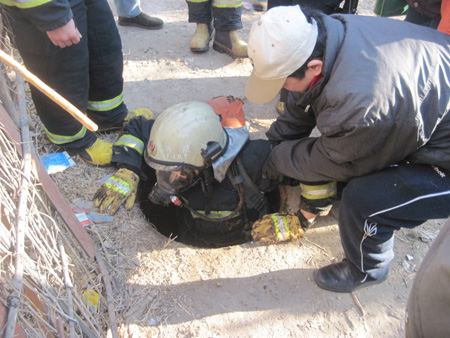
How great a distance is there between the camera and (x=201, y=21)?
4.61 m

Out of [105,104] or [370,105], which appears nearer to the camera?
[370,105]

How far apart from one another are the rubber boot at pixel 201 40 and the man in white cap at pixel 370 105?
258 centimetres

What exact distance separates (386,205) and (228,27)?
3266 mm

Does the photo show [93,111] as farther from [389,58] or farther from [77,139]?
[389,58]

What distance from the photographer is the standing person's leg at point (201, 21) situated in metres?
4.49

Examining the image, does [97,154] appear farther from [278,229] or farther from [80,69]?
[278,229]

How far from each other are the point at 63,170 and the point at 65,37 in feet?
A: 3.91

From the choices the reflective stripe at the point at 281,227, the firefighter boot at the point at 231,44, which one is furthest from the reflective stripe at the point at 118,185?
the firefighter boot at the point at 231,44

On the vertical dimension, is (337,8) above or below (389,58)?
below

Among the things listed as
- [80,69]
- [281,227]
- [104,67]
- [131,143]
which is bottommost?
[281,227]

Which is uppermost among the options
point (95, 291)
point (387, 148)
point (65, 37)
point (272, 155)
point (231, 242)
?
point (65, 37)

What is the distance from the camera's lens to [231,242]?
3.48m

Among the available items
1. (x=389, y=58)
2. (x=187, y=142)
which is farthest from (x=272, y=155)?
(x=389, y=58)

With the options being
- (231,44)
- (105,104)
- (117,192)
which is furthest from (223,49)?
(117,192)
